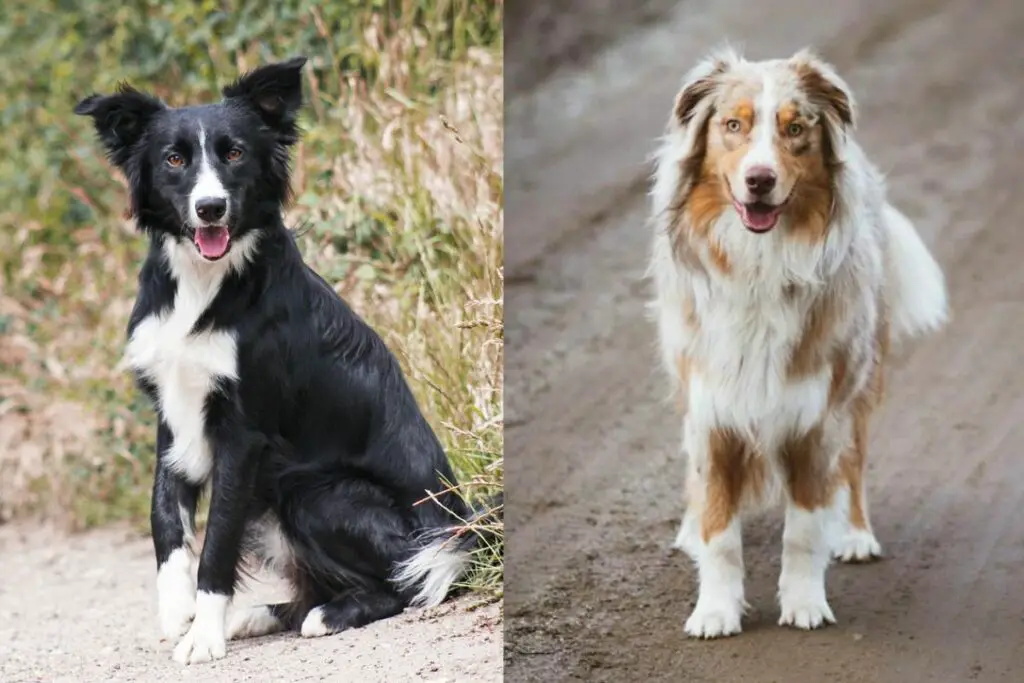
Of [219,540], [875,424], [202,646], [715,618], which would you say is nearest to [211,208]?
A: [219,540]

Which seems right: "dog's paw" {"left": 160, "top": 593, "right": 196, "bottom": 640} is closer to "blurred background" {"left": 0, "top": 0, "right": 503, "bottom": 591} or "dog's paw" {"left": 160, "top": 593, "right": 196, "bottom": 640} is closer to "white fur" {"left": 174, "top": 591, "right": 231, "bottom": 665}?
"white fur" {"left": 174, "top": 591, "right": 231, "bottom": 665}

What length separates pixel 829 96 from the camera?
250 centimetres

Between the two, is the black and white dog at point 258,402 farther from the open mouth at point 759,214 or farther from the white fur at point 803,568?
the open mouth at point 759,214

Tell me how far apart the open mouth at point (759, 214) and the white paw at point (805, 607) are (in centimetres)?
75

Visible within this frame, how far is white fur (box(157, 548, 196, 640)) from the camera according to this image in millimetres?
2738

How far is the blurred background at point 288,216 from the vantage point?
3.17 meters

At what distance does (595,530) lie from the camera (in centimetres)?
298

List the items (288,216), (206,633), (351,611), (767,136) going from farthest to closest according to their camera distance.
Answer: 1. (288,216)
2. (351,611)
3. (206,633)
4. (767,136)

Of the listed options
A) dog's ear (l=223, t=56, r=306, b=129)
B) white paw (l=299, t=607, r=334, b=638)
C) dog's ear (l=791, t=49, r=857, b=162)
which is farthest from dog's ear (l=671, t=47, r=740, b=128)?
white paw (l=299, t=607, r=334, b=638)

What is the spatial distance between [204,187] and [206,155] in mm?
71

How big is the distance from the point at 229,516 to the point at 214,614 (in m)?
0.21

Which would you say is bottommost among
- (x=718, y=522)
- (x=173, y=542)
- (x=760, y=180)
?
(x=173, y=542)

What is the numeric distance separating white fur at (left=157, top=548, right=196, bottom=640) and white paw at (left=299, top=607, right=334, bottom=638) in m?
0.24

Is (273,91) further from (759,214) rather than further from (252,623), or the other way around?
(252,623)
